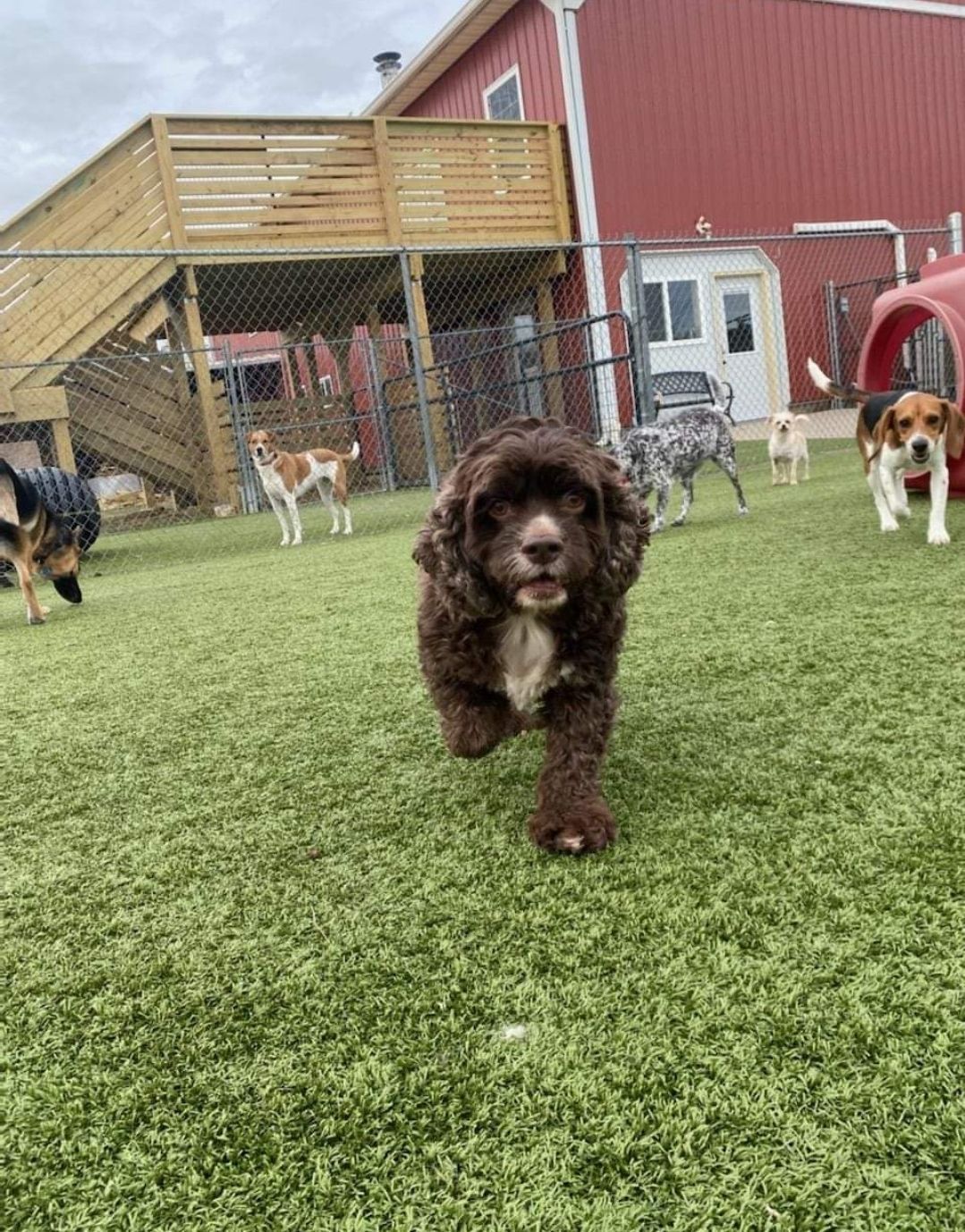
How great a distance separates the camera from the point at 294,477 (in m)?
9.66

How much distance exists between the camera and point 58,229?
1161cm

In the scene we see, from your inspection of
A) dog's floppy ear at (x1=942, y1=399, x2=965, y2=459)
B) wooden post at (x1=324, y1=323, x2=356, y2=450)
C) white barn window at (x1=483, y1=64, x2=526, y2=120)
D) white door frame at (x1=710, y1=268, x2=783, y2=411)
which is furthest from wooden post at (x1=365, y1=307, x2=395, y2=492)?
dog's floppy ear at (x1=942, y1=399, x2=965, y2=459)

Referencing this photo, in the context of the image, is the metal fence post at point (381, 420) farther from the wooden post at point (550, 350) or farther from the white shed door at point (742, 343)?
the white shed door at point (742, 343)

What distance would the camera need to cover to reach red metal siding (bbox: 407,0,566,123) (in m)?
14.6

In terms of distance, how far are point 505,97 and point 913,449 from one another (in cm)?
1415

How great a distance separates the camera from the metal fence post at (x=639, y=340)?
8.78 m

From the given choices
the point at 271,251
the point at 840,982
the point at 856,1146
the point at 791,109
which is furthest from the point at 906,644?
the point at 791,109

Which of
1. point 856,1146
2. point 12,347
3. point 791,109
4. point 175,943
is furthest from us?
point 791,109

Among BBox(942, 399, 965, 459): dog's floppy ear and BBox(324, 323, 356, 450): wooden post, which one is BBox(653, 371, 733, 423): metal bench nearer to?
BBox(324, 323, 356, 450): wooden post

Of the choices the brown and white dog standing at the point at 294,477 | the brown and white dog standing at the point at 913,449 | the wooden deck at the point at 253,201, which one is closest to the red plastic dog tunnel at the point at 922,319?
the brown and white dog standing at the point at 913,449

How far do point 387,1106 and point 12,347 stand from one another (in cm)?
1238

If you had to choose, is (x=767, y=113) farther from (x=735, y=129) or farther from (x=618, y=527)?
(x=618, y=527)

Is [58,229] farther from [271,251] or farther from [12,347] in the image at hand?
[271,251]

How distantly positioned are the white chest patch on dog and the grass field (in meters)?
0.27
